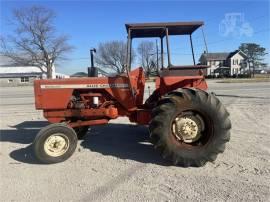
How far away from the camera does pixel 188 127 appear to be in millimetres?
5652

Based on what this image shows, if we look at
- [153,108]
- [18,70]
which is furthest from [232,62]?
[153,108]

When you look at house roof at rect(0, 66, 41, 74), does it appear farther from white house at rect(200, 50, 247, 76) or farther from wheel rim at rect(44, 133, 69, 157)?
wheel rim at rect(44, 133, 69, 157)

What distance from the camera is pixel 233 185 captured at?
15.1 feet

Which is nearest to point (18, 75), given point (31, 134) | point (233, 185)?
point (31, 134)

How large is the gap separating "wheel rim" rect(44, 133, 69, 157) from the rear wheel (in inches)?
63.9

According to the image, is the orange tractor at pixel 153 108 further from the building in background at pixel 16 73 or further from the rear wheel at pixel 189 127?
the building in background at pixel 16 73

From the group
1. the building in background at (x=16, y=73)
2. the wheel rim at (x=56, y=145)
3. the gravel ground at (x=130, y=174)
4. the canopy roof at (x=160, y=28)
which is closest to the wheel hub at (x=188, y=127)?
the gravel ground at (x=130, y=174)

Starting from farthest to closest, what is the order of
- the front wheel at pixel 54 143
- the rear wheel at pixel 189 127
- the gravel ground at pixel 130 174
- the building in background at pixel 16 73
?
1. the building in background at pixel 16 73
2. the front wheel at pixel 54 143
3. the rear wheel at pixel 189 127
4. the gravel ground at pixel 130 174

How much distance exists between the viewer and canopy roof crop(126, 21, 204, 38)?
6.22 meters

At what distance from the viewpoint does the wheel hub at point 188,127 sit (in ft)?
18.6

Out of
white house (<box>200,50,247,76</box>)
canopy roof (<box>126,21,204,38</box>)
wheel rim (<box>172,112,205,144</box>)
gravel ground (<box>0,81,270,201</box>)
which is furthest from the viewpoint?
white house (<box>200,50,247,76</box>)

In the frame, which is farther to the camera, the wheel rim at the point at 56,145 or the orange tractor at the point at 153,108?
the wheel rim at the point at 56,145

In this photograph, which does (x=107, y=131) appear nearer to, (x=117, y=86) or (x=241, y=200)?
(x=117, y=86)

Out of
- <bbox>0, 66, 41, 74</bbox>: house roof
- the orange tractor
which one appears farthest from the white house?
the orange tractor
